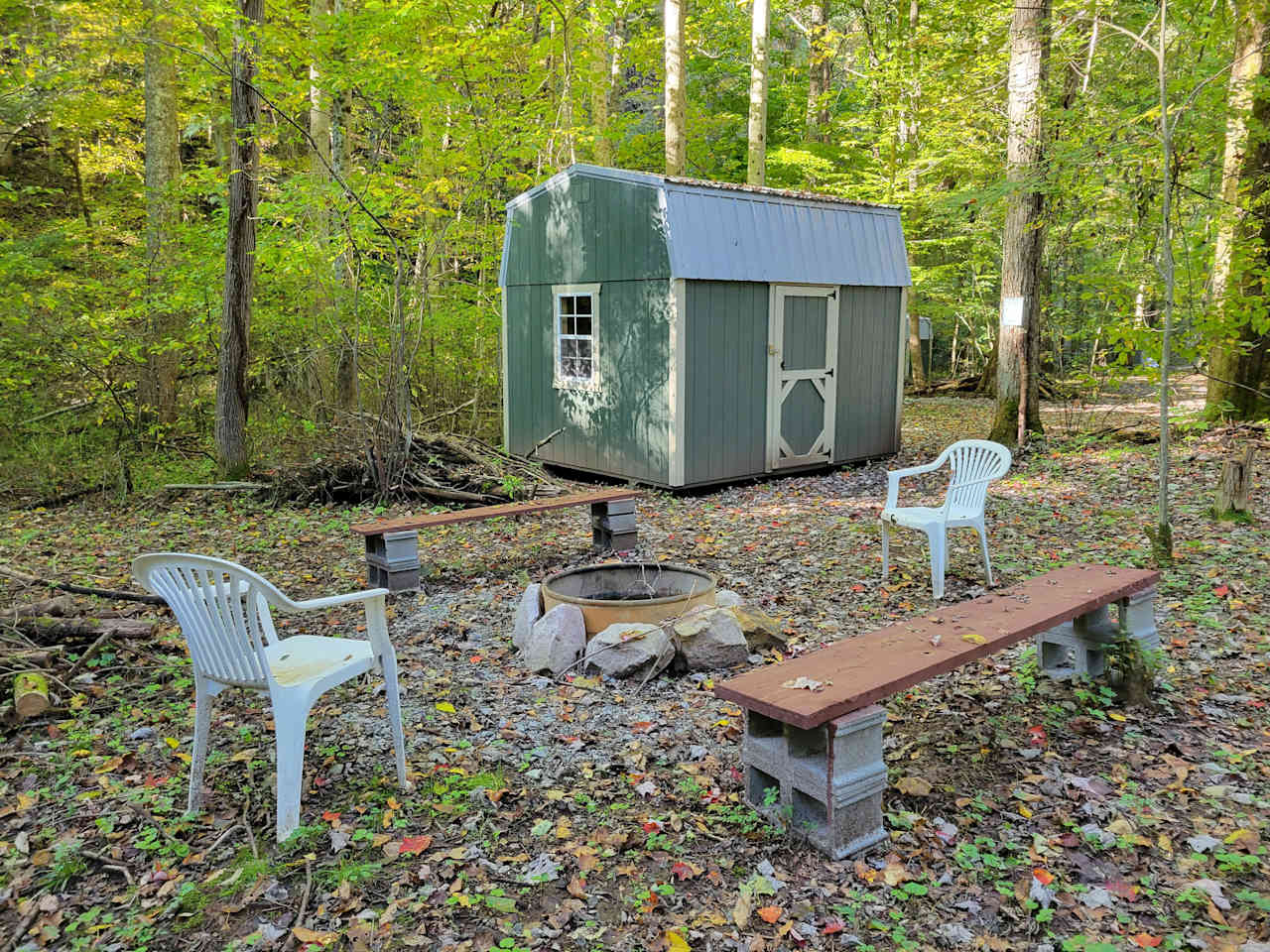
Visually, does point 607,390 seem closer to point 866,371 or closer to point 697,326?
point 697,326

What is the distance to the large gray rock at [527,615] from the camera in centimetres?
445

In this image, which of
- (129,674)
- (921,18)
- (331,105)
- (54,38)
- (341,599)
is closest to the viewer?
(341,599)

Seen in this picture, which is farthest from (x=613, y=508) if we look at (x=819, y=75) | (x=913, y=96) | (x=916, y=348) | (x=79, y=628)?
(x=819, y=75)

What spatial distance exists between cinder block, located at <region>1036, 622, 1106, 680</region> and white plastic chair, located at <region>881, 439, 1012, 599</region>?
1209mm

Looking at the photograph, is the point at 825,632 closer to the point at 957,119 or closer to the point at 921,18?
the point at 957,119

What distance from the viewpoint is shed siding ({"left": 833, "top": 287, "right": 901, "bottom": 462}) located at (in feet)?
32.5

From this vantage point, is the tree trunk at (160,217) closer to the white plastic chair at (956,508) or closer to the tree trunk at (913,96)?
the white plastic chair at (956,508)

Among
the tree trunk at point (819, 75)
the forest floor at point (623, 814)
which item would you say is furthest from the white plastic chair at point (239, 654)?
the tree trunk at point (819, 75)

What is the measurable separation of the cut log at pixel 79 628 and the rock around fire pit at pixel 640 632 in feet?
6.17

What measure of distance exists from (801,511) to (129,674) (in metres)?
5.40

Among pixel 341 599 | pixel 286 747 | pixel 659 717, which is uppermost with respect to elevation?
pixel 341 599

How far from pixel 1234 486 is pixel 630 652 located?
15.9 ft

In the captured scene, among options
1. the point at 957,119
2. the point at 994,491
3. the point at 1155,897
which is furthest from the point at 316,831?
the point at 957,119

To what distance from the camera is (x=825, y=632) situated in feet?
15.3
